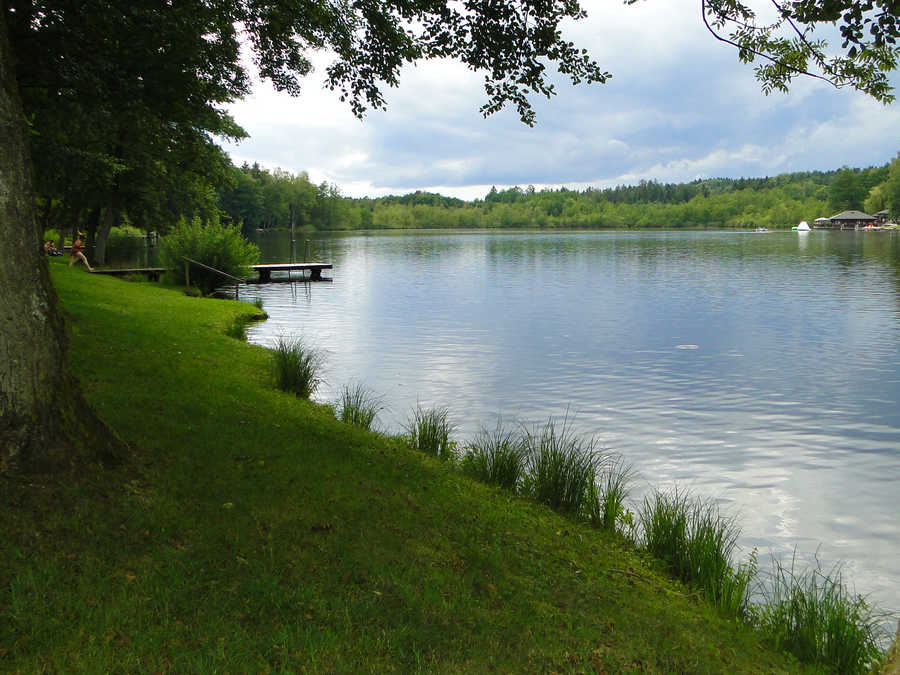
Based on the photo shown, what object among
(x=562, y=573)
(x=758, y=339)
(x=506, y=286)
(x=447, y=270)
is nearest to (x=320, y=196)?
(x=447, y=270)

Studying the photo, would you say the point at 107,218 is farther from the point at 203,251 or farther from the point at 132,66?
the point at 132,66

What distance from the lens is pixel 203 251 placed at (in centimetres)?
2997

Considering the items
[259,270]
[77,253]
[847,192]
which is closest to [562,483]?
[77,253]

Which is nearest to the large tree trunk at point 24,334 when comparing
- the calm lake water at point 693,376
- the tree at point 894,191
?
the calm lake water at point 693,376

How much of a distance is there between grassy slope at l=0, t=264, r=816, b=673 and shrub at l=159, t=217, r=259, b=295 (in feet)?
78.6

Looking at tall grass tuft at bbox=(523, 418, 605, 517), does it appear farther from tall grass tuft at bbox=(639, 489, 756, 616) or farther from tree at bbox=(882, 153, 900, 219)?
tree at bbox=(882, 153, 900, 219)

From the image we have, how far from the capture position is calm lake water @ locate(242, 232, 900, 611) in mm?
9008

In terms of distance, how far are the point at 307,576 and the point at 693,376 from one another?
13.5m

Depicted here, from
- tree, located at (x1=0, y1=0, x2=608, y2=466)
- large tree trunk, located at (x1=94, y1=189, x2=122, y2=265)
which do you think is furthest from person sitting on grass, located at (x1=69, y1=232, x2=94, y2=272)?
tree, located at (x1=0, y1=0, x2=608, y2=466)

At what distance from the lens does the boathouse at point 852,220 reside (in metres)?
153

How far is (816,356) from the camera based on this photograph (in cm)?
1828

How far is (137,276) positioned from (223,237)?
4131 mm

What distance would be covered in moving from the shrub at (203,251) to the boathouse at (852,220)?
6296 inches

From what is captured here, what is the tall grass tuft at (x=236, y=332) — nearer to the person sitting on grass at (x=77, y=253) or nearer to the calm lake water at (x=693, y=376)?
the calm lake water at (x=693, y=376)
